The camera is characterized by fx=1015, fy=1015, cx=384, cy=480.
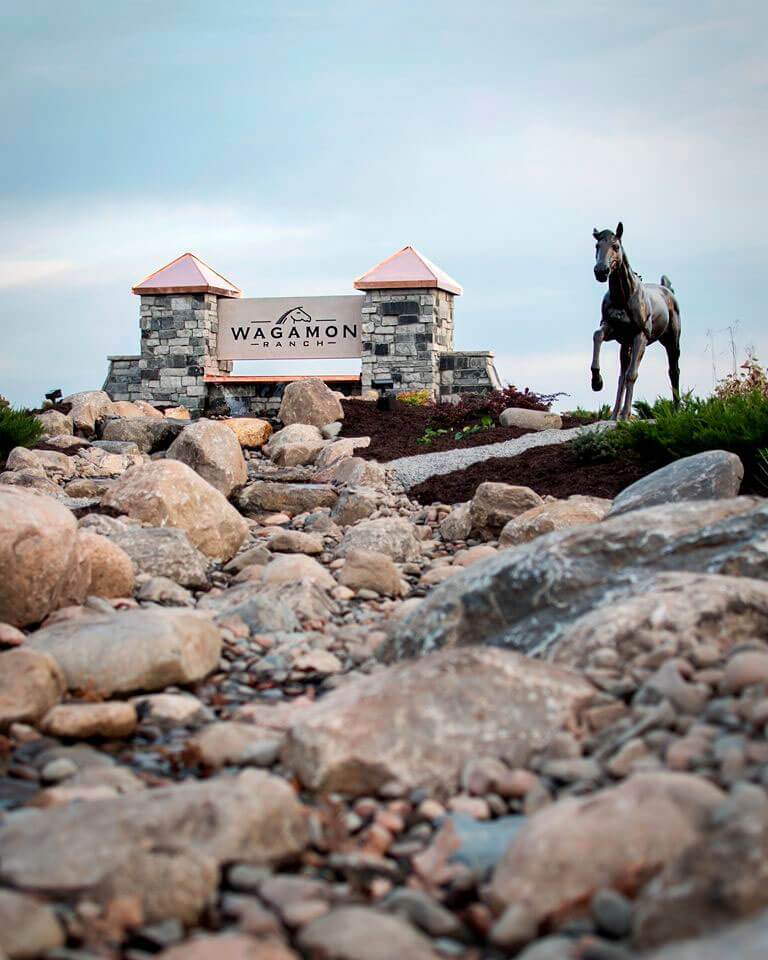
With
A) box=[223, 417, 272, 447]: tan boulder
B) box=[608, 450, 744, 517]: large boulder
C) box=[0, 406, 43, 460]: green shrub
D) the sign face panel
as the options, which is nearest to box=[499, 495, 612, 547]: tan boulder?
box=[608, 450, 744, 517]: large boulder

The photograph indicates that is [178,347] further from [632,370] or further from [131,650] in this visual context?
[131,650]

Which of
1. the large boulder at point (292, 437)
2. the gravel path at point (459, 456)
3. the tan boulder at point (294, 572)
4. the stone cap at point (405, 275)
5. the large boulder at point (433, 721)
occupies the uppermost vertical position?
the stone cap at point (405, 275)

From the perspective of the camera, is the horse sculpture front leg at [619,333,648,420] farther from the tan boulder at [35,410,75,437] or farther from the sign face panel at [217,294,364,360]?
the tan boulder at [35,410,75,437]

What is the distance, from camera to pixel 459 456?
12.6 metres

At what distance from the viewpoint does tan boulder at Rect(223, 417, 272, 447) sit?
15453 mm

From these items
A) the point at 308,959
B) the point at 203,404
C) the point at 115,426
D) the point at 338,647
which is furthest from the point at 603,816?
the point at 203,404

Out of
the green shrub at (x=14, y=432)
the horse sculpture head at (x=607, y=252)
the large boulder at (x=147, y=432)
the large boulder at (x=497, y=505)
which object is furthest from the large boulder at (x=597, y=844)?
the large boulder at (x=147, y=432)

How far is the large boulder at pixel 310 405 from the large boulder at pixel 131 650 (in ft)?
37.5

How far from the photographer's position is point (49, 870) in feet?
8.81

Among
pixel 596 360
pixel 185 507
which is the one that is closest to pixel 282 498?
pixel 185 507

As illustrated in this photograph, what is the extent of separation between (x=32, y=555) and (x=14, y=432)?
933 cm

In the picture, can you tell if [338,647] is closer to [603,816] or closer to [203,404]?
[603,816]

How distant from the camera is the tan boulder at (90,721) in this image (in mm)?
3992

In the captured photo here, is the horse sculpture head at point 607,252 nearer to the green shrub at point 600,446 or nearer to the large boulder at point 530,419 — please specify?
the green shrub at point 600,446
